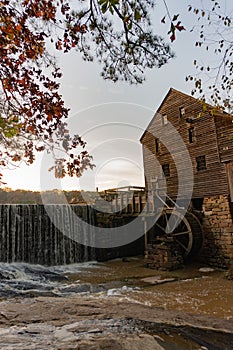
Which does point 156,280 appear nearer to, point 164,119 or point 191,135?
point 191,135

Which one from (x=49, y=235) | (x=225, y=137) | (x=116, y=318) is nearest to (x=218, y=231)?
(x=225, y=137)

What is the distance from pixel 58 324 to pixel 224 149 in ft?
39.8

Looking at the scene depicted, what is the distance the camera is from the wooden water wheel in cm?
1243

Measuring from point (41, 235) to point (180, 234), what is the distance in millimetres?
6866

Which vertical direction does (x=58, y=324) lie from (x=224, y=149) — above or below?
below

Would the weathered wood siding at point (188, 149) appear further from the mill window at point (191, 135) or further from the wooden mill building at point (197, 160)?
the mill window at point (191, 135)

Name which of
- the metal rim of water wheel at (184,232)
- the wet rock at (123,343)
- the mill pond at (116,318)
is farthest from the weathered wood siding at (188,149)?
the wet rock at (123,343)

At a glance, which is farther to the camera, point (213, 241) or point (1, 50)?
point (213, 241)

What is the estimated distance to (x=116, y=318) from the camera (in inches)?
138

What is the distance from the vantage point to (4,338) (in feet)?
9.29

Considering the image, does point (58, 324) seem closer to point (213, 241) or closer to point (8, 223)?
point (8, 223)

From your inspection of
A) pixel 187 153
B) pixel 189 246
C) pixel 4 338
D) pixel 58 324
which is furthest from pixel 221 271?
pixel 4 338

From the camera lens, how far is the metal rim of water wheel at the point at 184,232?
12508mm

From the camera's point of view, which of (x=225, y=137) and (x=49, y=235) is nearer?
(x=225, y=137)
